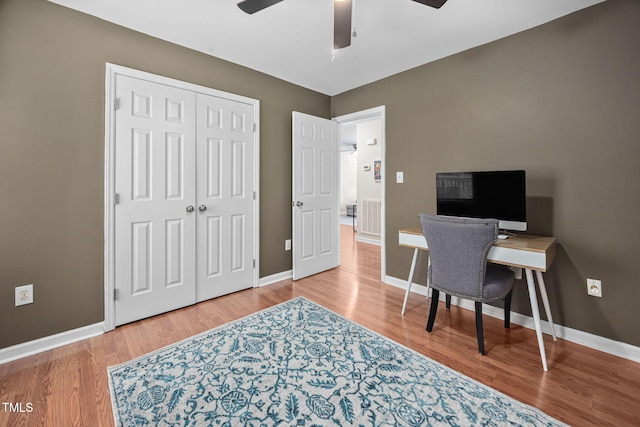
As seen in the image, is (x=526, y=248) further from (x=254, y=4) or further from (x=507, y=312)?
(x=254, y=4)

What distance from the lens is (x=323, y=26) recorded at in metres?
2.28

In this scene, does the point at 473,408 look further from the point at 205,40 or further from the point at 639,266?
the point at 205,40

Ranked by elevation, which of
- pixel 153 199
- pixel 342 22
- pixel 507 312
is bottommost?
pixel 507 312

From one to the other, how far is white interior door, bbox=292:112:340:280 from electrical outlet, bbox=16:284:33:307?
230 cm

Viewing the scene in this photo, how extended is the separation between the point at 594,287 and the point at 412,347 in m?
1.45

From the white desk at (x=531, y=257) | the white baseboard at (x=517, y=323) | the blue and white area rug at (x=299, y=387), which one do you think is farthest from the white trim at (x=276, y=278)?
the white desk at (x=531, y=257)

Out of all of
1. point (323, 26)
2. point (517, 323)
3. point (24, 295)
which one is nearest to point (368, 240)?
point (517, 323)

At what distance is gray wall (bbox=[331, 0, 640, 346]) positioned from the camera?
1924 millimetres

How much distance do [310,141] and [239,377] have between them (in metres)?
2.73

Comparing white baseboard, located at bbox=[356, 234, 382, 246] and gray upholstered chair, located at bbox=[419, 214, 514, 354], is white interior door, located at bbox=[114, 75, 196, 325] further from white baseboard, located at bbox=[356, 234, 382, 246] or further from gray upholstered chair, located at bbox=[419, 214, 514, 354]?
white baseboard, located at bbox=[356, 234, 382, 246]

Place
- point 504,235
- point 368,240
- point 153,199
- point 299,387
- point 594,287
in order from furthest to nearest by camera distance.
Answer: point 368,240, point 153,199, point 504,235, point 594,287, point 299,387

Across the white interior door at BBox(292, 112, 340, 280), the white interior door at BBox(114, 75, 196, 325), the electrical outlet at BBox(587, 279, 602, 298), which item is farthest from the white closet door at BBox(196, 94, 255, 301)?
the electrical outlet at BBox(587, 279, 602, 298)

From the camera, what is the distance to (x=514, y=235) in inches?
88.3

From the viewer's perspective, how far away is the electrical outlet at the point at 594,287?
2.04m
